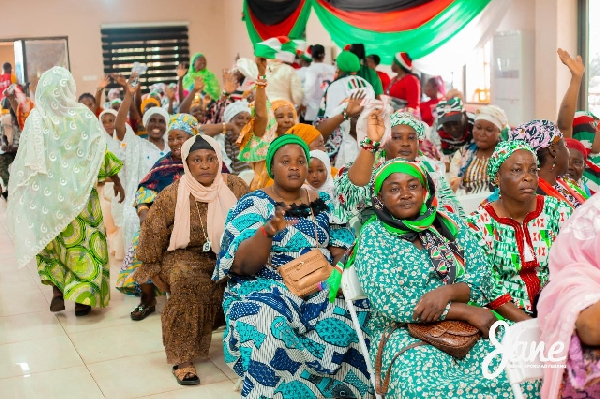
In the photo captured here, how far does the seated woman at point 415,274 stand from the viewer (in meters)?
3.04

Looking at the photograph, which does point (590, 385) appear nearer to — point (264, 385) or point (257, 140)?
point (264, 385)

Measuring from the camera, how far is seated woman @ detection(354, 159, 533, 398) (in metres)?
3.04

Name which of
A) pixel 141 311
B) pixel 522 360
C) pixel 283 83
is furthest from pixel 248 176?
pixel 522 360

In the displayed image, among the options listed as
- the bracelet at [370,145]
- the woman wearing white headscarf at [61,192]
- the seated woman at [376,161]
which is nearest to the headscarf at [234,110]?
the woman wearing white headscarf at [61,192]

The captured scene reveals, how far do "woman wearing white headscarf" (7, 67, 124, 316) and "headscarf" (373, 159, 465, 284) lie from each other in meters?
2.84

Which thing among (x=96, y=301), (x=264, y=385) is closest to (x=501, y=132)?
(x=264, y=385)

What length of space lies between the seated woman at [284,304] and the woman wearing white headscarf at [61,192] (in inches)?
72.8

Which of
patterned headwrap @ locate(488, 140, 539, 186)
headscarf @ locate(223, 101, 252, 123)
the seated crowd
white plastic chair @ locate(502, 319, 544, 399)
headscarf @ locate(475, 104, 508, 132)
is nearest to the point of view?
white plastic chair @ locate(502, 319, 544, 399)

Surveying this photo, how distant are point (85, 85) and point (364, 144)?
46.7 ft

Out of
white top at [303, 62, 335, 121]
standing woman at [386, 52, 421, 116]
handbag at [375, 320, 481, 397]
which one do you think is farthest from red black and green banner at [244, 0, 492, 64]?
handbag at [375, 320, 481, 397]

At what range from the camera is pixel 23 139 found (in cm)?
545

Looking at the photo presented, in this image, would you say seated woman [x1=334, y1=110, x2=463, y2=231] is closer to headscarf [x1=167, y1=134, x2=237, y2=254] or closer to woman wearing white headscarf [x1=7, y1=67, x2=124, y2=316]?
headscarf [x1=167, y1=134, x2=237, y2=254]

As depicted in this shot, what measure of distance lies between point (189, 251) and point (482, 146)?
7.24 ft

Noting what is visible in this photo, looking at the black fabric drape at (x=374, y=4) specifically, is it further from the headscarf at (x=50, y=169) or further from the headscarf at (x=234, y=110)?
the headscarf at (x=50, y=169)
